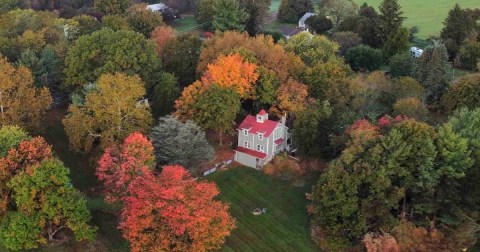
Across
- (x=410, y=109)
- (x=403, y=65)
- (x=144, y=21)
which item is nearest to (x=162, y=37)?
(x=144, y=21)

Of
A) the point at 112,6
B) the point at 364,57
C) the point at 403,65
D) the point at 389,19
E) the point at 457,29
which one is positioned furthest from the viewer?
the point at 112,6

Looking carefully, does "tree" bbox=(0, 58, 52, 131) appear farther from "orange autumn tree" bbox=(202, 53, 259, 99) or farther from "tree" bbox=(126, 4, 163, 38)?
"tree" bbox=(126, 4, 163, 38)

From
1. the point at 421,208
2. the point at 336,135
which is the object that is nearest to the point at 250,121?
the point at 336,135

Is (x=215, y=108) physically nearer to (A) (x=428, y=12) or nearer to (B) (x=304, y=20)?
(B) (x=304, y=20)

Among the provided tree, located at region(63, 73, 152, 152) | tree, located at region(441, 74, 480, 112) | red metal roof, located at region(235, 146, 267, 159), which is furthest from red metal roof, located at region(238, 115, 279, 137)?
tree, located at region(441, 74, 480, 112)

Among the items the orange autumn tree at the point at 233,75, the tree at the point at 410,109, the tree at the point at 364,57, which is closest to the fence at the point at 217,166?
the orange autumn tree at the point at 233,75

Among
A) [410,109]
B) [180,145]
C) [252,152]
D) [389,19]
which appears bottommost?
[252,152]

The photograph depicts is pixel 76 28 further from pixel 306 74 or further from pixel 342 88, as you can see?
pixel 342 88
